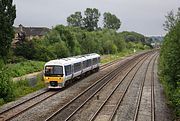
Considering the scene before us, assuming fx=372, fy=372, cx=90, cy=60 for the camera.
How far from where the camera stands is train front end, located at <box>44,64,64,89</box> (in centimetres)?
3155

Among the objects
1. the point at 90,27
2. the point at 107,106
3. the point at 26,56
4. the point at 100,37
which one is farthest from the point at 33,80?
the point at 90,27

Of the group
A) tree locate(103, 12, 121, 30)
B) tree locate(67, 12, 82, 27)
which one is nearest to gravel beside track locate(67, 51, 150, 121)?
tree locate(67, 12, 82, 27)

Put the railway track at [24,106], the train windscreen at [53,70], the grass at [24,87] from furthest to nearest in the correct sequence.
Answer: the train windscreen at [53,70], the grass at [24,87], the railway track at [24,106]

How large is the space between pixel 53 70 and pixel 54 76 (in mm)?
619

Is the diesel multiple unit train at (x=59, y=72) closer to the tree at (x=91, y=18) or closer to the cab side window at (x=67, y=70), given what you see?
the cab side window at (x=67, y=70)

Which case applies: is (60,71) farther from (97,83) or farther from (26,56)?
(26,56)

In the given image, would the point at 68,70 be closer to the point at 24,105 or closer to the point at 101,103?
the point at 101,103

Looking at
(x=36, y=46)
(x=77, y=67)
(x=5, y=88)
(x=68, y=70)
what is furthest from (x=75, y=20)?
(x=5, y=88)

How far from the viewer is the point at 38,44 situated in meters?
62.2

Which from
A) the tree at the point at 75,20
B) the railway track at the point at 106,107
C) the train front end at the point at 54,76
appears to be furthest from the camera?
the tree at the point at 75,20

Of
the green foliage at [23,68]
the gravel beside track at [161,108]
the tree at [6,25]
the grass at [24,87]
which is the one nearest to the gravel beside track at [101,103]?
the gravel beside track at [161,108]

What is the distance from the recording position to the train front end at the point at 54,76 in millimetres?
31555

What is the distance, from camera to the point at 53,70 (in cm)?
3194

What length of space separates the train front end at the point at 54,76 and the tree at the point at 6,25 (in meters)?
15.2
